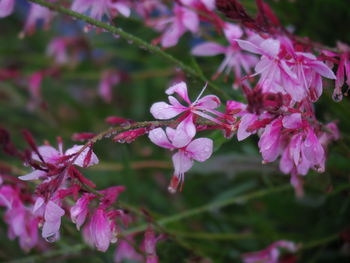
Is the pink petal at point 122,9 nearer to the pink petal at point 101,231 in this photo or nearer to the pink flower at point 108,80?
the pink petal at point 101,231

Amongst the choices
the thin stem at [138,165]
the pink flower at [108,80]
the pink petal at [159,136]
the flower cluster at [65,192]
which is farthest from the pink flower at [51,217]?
the pink flower at [108,80]

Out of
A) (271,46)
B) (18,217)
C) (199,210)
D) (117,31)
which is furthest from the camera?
(199,210)

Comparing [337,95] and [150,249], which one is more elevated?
[337,95]

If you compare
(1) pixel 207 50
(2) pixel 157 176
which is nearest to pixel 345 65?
(1) pixel 207 50

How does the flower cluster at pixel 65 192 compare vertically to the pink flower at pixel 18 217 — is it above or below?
above

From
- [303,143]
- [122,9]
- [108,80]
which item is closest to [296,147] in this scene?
[303,143]

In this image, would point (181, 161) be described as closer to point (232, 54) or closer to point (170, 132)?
point (170, 132)

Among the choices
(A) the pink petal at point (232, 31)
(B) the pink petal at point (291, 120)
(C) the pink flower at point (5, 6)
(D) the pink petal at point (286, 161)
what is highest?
(B) the pink petal at point (291, 120)

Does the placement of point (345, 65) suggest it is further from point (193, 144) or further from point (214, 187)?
point (214, 187)

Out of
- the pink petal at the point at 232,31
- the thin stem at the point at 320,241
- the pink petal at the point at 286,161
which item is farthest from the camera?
the thin stem at the point at 320,241
